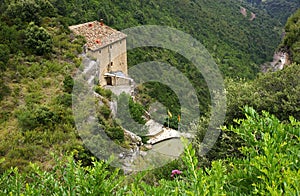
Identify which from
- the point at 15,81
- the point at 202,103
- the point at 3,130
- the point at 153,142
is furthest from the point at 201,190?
the point at 202,103

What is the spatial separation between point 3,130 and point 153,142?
29.3ft

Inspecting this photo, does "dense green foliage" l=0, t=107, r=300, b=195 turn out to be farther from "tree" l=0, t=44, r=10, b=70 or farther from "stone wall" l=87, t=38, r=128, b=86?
"stone wall" l=87, t=38, r=128, b=86

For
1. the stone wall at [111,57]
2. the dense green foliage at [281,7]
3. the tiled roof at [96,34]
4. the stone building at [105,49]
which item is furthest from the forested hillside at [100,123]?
the dense green foliage at [281,7]

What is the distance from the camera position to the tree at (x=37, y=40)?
1552 cm

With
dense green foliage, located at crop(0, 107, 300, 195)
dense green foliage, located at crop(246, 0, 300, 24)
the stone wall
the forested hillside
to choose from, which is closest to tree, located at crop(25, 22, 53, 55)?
the forested hillside

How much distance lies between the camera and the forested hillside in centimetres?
396

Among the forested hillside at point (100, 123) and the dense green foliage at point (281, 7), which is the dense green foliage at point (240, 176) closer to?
the forested hillside at point (100, 123)

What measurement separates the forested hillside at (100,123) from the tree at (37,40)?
0.05m

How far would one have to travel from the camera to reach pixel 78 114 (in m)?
12.6

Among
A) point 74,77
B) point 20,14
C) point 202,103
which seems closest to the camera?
point 74,77

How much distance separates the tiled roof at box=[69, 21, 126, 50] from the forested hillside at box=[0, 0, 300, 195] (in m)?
0.84

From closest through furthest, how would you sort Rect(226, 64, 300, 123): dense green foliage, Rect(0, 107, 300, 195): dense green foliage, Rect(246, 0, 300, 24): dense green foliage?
Rect(0, 107, 300, 195): dense green foliage, Rect(226, 64, 300, 123): dense green foliage, Rect(246, 0, 300, 24): dense green foliage

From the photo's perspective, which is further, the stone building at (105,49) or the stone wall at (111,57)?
the stone wall at (111,57)

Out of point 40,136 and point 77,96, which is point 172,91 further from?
point 40,136
